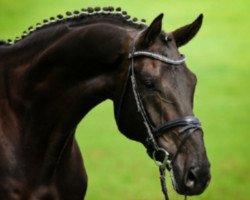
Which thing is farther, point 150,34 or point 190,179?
point 150,34

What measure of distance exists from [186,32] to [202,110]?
7679 mm

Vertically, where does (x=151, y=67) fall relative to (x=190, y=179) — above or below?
above

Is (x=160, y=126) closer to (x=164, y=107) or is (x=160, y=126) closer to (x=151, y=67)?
(x=164, y=107)

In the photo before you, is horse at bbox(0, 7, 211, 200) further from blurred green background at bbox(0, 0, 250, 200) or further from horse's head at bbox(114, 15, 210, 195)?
blurred green background at bbox(0, 0, 250, 200)

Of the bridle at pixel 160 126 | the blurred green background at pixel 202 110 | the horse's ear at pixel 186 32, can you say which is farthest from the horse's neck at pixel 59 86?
the blurred green background at pixel 202 110

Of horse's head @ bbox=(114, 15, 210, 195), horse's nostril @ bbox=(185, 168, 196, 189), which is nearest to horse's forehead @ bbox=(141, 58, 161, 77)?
horse's head @ bbox=(114, 15, 210, 195)

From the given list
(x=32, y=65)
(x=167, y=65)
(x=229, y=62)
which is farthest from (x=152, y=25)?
(x=229, y=62)

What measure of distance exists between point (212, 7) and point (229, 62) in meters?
2.34

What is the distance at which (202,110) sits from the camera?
12047 mm

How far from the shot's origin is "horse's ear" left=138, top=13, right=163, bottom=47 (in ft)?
13.7

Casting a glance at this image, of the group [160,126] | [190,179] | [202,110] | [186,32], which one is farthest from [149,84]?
[202,110]

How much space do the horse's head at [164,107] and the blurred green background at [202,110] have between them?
251 centimetres

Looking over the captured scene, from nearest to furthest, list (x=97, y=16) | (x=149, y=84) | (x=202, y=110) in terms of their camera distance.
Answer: (x=149, y=84)
(x=97, y=16)
(x=202, y=110)

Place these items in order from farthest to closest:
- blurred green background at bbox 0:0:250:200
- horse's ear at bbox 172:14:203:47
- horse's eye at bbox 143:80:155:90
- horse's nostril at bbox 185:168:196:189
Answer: blurred green background at bbox 0:0:250:200, horse's ear at bbox 172:14:203:47, horse's eye at bbox 143:80:155:90, horse's nostril at bbox 185:168:196:189
